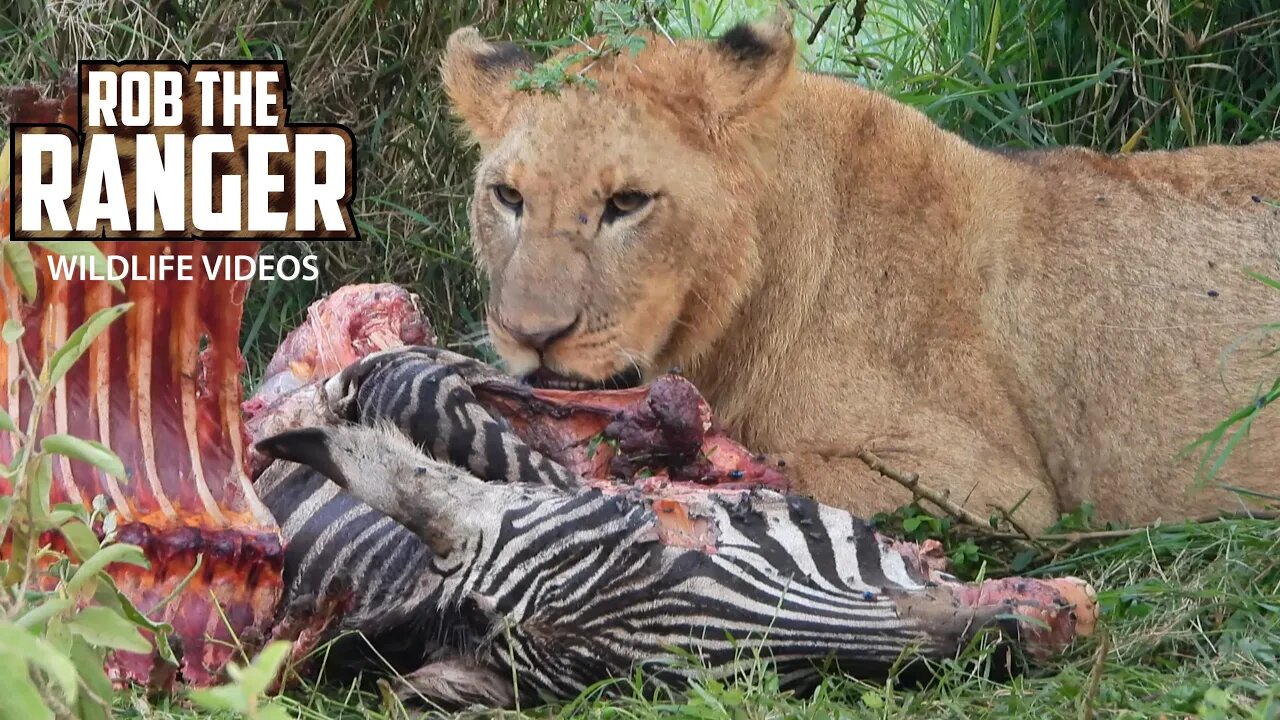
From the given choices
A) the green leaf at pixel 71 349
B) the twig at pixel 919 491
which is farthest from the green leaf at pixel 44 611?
the twig at pixel 919 491

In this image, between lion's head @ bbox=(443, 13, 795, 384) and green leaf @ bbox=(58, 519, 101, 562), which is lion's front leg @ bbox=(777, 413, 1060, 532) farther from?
green leaf @ bbox=(58, 519, 101, 562)

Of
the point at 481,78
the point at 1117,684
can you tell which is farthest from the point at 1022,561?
the point at 481,78

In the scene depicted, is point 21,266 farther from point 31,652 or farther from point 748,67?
point 748,67

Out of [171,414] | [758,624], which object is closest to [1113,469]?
[758,624]

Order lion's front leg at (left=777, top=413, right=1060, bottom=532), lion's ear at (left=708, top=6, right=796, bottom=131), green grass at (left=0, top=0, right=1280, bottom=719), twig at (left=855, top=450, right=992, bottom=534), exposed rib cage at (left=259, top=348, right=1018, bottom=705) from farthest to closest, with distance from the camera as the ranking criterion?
green grass at (left=0, top=0, right=1280, bottom=719), lion's ear at (left=708, top=6, right=796, bottom=131), lion's front leg at (left=777, top=413, right=1060, bottom=532), twig at (left=855, top=450, right=992, bottom=534), exposed rib cage at (left=259, top=348, right=1018, bottom=705)

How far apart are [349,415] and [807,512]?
2.88ft

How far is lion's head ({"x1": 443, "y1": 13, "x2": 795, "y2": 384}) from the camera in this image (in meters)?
3.28

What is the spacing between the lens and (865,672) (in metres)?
2.57

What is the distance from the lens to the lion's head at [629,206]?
10.8ft

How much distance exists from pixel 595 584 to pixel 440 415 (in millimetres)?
526

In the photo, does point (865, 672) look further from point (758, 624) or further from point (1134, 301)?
point (1134, 301)

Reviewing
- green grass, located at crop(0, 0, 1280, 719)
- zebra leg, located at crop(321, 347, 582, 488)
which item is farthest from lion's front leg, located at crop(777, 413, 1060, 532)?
green grass, located at crop(0, 0, 1280, 719)

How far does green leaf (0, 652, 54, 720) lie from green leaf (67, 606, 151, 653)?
33cm

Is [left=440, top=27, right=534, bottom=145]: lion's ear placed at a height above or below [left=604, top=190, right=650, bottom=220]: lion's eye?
above
